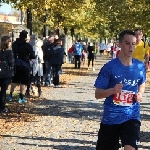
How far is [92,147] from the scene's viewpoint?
7.96 m

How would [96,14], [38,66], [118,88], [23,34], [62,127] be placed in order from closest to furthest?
[118,88]
[62,127]
[23,34]
[38,66]
[96,14]

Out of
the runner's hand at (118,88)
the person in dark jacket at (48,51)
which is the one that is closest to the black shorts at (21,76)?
the person in dark jacket at (48,51)

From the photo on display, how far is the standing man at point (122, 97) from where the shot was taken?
17.1 feet

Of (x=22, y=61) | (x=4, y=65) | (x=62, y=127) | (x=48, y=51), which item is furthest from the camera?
(x=48, y=51)

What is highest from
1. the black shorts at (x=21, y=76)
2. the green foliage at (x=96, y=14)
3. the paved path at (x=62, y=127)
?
the green foliage at (x=96, y=14)

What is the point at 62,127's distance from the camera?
980cm

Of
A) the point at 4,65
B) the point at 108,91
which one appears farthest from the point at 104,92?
the point at 4,65

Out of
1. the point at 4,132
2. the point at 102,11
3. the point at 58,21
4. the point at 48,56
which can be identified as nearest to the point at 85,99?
the point at 48,56

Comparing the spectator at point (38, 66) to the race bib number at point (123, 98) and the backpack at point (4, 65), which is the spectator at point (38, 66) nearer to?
the backpack at point (4, 65)

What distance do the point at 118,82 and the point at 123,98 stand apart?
0.18 m

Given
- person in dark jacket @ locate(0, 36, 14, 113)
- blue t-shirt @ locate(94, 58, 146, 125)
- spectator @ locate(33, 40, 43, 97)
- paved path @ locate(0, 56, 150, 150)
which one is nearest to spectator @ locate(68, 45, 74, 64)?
spectator @ locate(33, 40, 43, 97)

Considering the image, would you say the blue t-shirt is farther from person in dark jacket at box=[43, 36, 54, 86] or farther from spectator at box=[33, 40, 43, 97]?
person in dark jacket at box=[43, 36, 54, 86]

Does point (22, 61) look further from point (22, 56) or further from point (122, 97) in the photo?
point (122, 97)

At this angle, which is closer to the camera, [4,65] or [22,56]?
[4,65]
